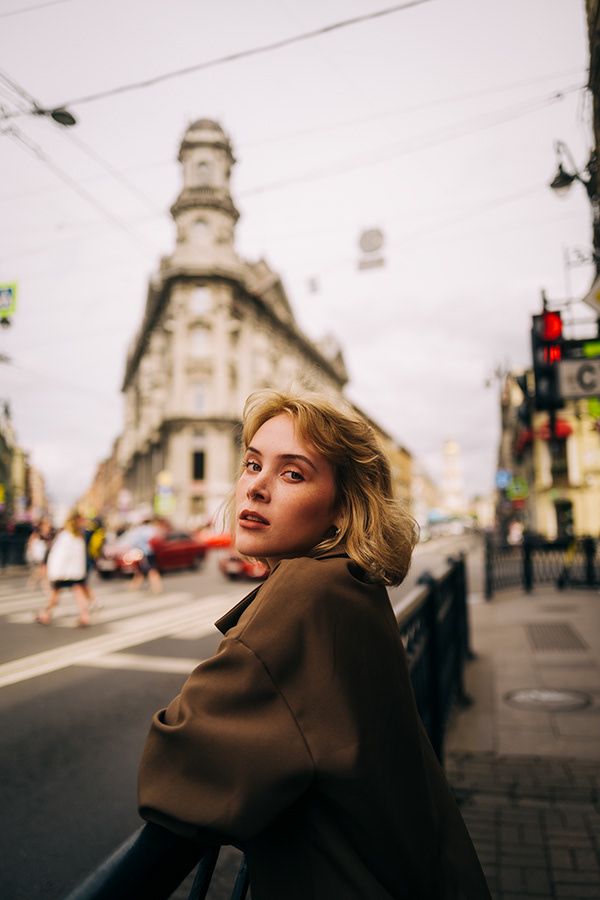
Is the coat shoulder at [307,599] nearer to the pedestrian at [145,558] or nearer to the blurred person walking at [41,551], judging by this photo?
the pedestrian at [145,558]

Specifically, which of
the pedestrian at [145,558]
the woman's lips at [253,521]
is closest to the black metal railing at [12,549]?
the pedestrian at [145,558]

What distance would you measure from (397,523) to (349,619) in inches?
14.2

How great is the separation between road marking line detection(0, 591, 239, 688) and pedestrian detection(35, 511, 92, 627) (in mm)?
665

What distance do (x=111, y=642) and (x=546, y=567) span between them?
40.6 ft

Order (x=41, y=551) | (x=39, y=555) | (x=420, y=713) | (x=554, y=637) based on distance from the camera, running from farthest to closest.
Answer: (x=39, y=555)
(x=41, y=551)
(x=554, y=637)
(x=420, y=713)

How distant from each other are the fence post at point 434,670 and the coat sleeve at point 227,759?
124 inches

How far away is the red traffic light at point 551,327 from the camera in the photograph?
8.73 metres

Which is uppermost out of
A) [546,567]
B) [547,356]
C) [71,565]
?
[547,356]

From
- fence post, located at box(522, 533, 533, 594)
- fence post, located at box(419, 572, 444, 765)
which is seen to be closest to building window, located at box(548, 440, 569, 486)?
fence post, located at box(522, 533, 533, 594)

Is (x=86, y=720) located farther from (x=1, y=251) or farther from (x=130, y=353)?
(x=130, y=353)

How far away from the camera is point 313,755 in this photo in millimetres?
979

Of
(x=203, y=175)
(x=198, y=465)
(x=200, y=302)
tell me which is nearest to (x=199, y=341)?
(x=200, y=302)

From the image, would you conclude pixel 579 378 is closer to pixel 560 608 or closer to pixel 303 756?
pixel 560 608

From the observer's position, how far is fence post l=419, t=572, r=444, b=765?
3.86 m
